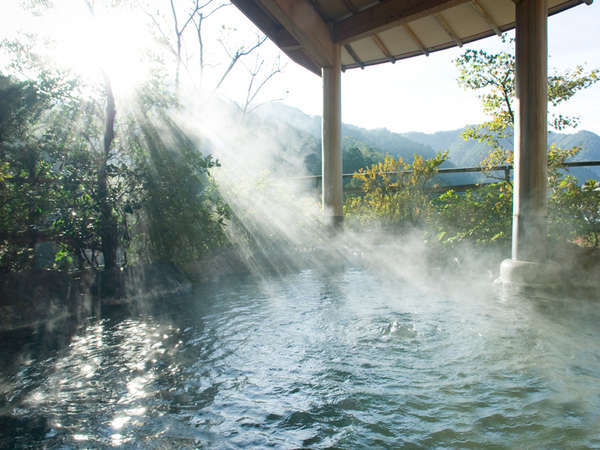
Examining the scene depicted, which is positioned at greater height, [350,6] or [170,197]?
[350,6]

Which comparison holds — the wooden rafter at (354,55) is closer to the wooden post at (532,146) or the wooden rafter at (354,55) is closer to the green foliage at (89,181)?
the wooden post at (532,146)

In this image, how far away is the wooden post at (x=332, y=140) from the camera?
23.8 feet

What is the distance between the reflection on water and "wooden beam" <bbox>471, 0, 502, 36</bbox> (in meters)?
4.77

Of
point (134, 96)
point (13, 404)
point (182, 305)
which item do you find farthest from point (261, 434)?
point (134, 96)

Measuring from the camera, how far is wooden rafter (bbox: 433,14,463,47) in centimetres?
645

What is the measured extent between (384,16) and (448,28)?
1.34 meters

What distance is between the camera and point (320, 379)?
239 cm

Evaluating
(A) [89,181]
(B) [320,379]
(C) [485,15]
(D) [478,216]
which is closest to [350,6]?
(C) [485,15]

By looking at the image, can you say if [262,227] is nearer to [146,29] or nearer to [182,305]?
[182,305]

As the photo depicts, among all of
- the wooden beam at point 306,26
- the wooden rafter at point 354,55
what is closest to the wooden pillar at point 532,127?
the wooden beam at point 306,26

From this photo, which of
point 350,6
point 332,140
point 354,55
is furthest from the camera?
point 354,55

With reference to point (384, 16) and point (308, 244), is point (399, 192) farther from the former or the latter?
point (384, 16)

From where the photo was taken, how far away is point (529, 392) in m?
2.15

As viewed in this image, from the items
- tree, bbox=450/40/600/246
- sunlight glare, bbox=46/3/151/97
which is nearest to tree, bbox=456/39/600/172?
tree, bbox=450/40/600/246
